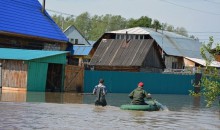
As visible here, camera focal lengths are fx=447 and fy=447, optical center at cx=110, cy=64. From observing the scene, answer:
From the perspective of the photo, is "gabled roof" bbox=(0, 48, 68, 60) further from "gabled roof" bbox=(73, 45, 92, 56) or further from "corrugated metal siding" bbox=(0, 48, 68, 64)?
"gabled roof" bbox=(73, 45, 92, 56)

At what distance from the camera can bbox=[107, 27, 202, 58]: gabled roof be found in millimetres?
58656

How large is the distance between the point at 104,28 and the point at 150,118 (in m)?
107

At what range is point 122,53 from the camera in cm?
4728

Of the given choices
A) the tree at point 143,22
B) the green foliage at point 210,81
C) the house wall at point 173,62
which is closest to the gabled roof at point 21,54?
the green foliage at point 210,81


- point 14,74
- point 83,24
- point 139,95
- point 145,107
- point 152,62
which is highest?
point 83,24

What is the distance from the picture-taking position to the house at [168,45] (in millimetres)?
57938

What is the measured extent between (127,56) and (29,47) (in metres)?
11.4

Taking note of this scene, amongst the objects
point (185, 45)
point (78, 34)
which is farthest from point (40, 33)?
point (78, 34)

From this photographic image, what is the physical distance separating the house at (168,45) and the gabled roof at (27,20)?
13.4 meters

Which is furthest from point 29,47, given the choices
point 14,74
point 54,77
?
point 14,74

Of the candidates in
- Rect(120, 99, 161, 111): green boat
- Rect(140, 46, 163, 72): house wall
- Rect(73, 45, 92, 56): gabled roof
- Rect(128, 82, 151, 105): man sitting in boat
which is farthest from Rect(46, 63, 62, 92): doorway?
Rect(128, 82, 151, 105): man sitting in boat

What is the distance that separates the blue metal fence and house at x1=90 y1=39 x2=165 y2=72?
5855 mm

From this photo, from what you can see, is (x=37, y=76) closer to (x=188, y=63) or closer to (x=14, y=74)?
(x=14, y=74)

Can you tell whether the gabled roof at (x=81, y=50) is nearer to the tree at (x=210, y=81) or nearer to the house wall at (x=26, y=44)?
the house wall at (x=26, y=44)
